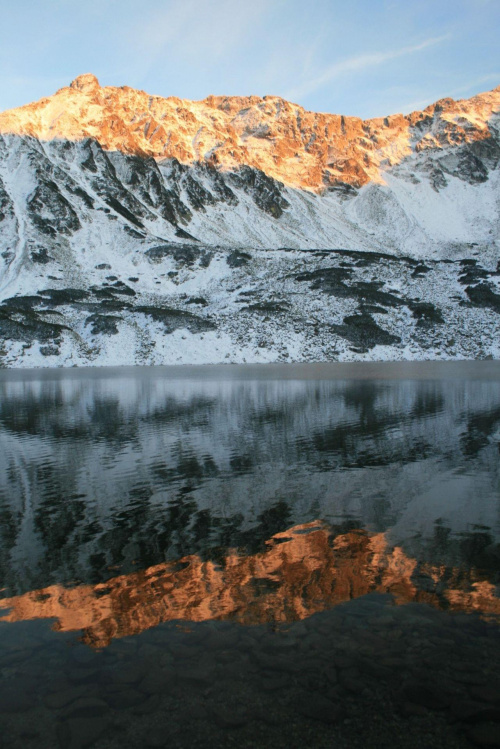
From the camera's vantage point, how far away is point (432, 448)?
18.0m

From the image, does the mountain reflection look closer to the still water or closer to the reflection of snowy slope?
the still water

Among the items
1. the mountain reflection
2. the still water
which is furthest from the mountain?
the mountain reflection

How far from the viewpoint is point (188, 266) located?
412 feet

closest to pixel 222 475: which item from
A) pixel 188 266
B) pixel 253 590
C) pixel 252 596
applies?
pixel 253 590

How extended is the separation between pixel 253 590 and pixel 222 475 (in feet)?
23.6

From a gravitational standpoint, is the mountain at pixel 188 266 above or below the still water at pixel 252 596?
above

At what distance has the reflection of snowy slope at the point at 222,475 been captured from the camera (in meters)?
10.5

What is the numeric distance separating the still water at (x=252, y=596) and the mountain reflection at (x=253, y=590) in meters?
0.04

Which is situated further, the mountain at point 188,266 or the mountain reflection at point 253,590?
the mountain at point 188,266

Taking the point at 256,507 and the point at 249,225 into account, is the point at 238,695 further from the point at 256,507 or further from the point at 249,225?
the point at 249,225

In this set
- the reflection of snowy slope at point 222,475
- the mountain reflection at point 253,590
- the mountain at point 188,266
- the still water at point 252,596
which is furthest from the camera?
the mountain at point 188,266

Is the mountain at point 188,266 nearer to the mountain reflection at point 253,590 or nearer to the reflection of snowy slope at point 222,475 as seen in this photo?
the reflection of snowy slope at point 222,475

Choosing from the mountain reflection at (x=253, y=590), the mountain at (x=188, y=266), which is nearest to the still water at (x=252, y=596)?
the mountain reflection at (x=253, y=590)

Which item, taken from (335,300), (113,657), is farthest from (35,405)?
(335,300)
